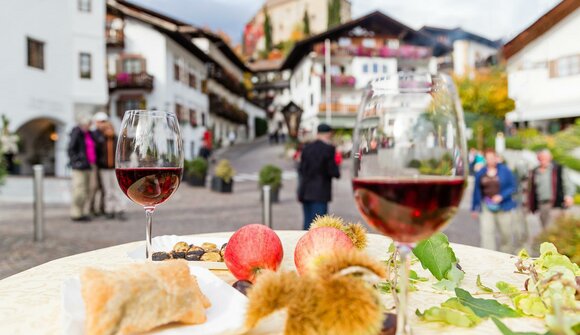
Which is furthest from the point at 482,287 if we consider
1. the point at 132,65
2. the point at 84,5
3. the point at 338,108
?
the point at 338,108

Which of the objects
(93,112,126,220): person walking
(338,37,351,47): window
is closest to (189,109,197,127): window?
(338,37,351,47): window

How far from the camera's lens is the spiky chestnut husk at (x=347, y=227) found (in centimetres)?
130

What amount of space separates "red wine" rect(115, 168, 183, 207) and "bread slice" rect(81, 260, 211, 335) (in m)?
0.49

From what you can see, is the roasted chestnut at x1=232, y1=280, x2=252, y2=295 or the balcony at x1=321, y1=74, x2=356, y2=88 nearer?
the roasted chestnut at x1=232, y1=280, x2=252, y2=295

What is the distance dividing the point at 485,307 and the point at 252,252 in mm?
540

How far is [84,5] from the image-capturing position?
21938mm

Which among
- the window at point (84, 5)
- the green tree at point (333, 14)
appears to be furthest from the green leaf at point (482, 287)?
the green tree at point (333, 14)

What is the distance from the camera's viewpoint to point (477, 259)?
167 centimetres

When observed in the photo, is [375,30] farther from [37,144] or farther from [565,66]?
[37,144]

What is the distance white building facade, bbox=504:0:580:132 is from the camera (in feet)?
59.4

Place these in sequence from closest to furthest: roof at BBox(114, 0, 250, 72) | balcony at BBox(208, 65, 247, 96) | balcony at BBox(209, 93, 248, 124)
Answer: roof at BBox(114, 0, 250, 72)
balcony at BBox(208, 65, 247, 96)
balcony at BBox(209, 93, 248, 124)

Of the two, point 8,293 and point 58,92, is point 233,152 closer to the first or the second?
point 58,92

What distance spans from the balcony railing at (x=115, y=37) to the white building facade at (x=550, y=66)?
20393mm

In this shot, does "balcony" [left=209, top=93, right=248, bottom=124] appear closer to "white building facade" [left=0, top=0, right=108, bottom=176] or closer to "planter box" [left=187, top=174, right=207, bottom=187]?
"white building facade" [left=0, top=0, right=108, bottom=176]
